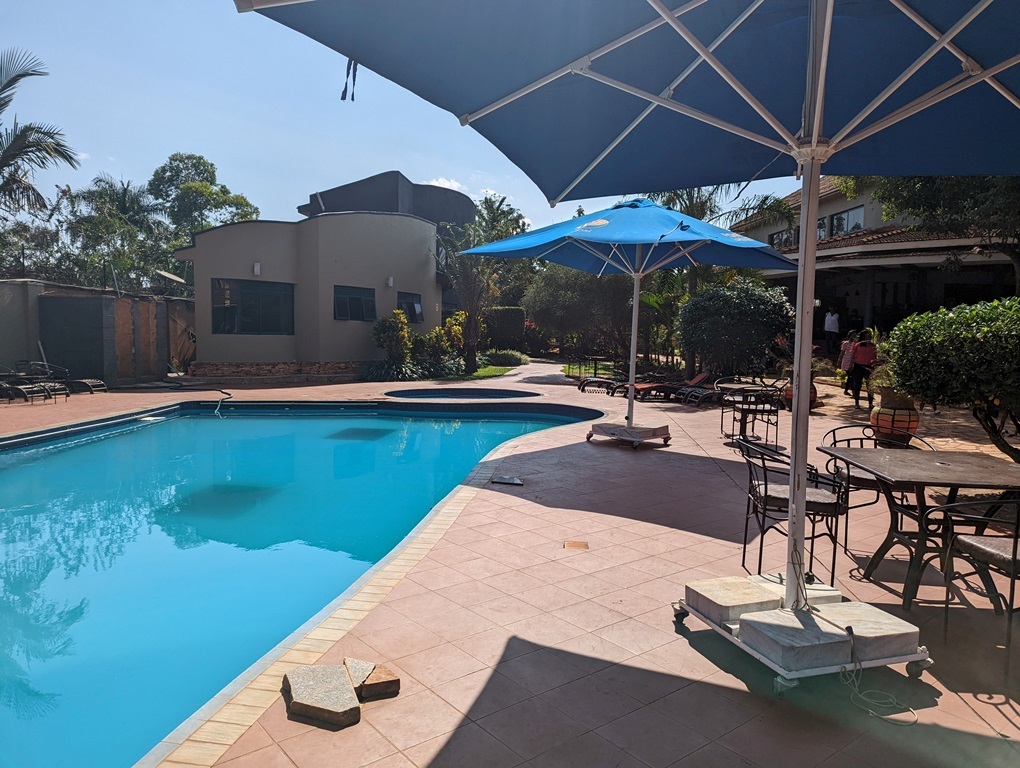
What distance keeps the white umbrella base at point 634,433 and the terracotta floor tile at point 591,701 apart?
6120mm

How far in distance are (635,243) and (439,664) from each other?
244 inches

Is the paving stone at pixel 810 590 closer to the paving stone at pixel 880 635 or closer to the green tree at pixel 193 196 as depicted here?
the paving stone at pixel 880 635

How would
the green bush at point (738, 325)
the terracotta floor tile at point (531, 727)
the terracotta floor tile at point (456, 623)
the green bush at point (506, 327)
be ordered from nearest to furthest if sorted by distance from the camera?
the terracotta floor tile at point (531, 727) < the terracotta floor tile at point (456, 623) < the green bush at point (738, 325) < the green bush at point (506, 327)

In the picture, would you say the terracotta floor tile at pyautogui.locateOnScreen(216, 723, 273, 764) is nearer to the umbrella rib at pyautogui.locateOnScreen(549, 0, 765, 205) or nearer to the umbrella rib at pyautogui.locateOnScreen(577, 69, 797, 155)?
the umbrella rib at pyautogui.locateOnScreen(577, 69, 797, 155)

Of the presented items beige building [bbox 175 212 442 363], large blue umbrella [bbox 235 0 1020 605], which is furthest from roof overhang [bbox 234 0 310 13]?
beige building [bbox 175 212 442 363]

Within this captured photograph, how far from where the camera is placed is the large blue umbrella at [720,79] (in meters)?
2.95

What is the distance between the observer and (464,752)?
2.42m

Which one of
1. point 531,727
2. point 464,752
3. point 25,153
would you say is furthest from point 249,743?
point 25,153

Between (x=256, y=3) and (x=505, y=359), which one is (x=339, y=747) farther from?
(x=505, y=359)

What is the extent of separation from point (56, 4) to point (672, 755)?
11.7m

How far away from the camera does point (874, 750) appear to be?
2.46 metres

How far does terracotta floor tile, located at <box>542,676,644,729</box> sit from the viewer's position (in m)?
2.66

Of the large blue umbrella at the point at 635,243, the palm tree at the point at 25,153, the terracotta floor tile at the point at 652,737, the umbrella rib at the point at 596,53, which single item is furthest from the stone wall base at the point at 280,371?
the terracotta floor tile at the point at 652,737

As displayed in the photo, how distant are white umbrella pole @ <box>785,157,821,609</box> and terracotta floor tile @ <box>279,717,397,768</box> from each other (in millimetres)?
2047
